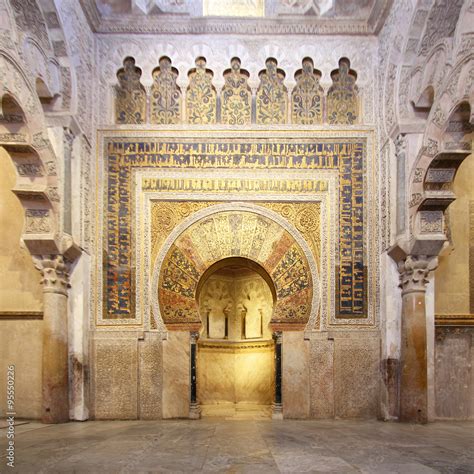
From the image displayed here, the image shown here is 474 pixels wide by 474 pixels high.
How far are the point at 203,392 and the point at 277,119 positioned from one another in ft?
17.9

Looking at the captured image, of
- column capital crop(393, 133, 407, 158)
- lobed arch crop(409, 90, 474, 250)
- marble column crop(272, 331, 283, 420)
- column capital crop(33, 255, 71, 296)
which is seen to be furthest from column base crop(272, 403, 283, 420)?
column capital crop(393, 133, 407, 158)

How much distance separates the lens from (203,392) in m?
12.3

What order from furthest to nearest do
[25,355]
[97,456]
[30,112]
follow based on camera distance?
[25,355] < [30,112] < [97,456]

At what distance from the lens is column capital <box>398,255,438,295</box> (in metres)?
8.52

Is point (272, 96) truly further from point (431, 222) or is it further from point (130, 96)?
point (431, 222)

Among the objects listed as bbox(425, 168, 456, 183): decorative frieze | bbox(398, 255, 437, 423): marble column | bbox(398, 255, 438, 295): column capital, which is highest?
bbox(425, 168, 456, 183): decorative frieze

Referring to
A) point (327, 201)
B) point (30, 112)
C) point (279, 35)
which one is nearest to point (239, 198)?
point (327, 201)

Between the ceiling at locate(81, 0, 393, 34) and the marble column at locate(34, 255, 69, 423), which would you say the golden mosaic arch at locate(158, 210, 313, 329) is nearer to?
the marble column at locate(34, 255, 69, 423)

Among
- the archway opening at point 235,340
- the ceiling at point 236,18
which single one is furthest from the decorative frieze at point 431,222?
the archway opening at point 235,340

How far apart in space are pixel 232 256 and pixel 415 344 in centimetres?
280

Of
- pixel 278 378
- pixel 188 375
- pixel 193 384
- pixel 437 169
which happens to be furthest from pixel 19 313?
pixel 437 169

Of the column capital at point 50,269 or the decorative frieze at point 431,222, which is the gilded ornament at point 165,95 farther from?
the decorative frieze at point 431,222

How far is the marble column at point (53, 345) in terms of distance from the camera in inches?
332

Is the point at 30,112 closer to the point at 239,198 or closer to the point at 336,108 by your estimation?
the point at 239,198
